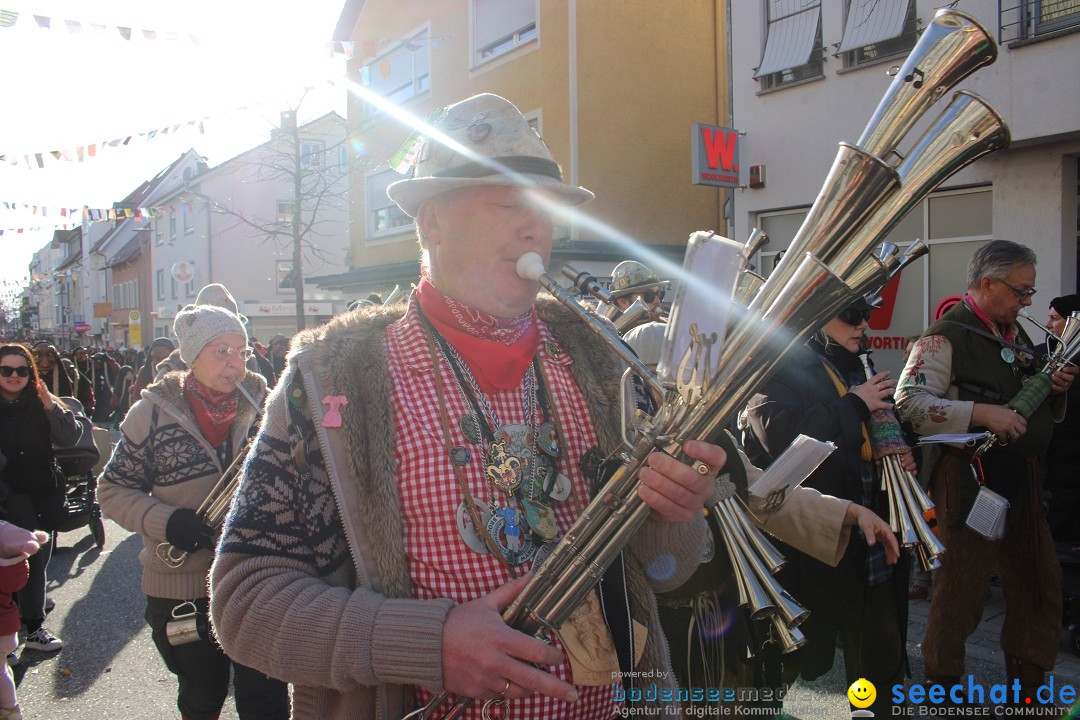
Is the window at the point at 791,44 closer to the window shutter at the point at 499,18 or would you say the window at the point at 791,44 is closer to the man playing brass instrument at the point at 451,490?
the window shutter at the point at 499,18

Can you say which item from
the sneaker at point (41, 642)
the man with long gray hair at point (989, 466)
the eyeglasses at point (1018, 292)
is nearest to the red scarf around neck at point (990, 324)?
the man with long gray hair at point (989, 466)

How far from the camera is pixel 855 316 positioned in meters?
3.32

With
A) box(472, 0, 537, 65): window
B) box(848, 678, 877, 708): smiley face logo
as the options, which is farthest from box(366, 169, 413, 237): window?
box(848, 678, 877, 708): smiley face logo

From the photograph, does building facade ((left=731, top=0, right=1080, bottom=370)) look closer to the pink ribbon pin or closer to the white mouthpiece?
the white mouthpiece

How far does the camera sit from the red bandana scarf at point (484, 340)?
1.78m

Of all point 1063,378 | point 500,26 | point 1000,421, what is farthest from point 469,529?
point 500,26

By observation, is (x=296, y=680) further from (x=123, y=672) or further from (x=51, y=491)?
(x=51, y=491)

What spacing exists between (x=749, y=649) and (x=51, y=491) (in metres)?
4.99

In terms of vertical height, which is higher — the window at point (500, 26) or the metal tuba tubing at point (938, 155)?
the window at point (500, 26)

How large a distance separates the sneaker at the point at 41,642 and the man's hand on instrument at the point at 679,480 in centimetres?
532

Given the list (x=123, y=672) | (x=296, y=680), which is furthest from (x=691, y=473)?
(x=123, y=672)

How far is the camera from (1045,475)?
520 cm

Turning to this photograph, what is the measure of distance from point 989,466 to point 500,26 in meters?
12.8

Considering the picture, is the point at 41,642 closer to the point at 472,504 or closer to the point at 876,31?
the point at 472,504
